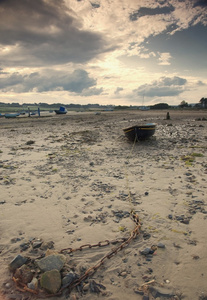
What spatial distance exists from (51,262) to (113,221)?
1821mm

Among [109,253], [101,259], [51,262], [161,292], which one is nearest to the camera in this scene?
[161,292]

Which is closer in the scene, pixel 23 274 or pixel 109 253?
pixel 23 274

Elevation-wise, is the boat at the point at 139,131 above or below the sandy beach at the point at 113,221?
above

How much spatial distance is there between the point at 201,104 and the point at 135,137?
11527cm

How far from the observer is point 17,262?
3.28m

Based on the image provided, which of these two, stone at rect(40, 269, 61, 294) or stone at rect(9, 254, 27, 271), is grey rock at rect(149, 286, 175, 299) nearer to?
stone at rect(40, 269, 61, 294)

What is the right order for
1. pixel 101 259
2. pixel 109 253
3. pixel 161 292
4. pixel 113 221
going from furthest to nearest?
pixel 113 221 → pixel 109 253 → pixel 101 259 → pixel 161 292

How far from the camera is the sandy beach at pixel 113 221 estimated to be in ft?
9.86

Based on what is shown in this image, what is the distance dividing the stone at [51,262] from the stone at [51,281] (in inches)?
7.6

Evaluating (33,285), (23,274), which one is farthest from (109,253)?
(23,274)

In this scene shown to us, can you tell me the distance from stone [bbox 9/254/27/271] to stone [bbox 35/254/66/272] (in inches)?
10.4

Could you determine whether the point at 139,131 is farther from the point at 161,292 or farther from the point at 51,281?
the point at 51,281

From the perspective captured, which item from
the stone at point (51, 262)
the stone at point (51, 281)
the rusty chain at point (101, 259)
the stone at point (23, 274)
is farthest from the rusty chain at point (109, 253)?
the stone at point (23, 274)

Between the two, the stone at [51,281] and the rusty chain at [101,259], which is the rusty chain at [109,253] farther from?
the stone at [51,281]
